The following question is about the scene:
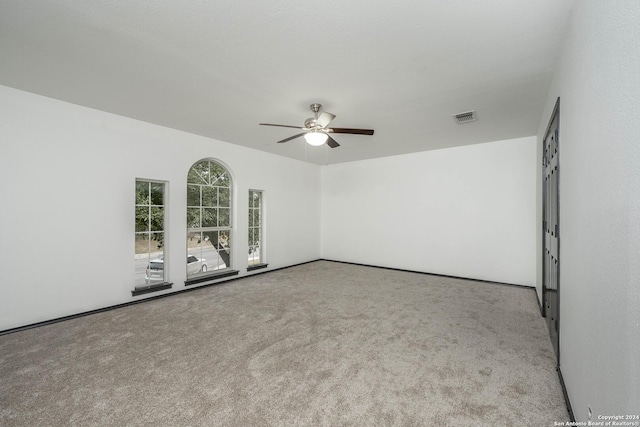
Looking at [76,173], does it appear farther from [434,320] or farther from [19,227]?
[434,320]

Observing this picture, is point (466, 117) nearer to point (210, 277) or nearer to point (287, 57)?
point (287, 57)

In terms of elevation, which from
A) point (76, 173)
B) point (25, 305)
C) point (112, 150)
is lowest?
point (25, 305)

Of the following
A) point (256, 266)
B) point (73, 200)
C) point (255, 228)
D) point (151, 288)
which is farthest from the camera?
point (255, 228)

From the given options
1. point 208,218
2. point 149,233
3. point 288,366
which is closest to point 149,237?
point 149,233

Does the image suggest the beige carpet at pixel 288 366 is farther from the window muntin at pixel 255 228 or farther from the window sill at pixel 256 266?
the window muntin at pixel 255 228

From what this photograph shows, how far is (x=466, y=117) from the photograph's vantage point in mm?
3838

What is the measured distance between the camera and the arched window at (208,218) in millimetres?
4863

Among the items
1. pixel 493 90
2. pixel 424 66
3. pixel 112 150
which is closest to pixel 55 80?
pixel 112 150

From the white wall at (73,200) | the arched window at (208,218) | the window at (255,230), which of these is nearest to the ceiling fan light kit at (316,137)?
the white wall at (73,200)

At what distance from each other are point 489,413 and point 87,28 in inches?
158

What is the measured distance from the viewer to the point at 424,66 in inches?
101

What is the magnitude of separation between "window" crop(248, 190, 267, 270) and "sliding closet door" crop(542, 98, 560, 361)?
4.83 m

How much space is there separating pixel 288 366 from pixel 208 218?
355 centimetres

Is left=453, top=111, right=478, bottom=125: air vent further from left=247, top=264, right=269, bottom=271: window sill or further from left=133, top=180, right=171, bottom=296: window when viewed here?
left=133, top=180, right=171, bottom=296: window
